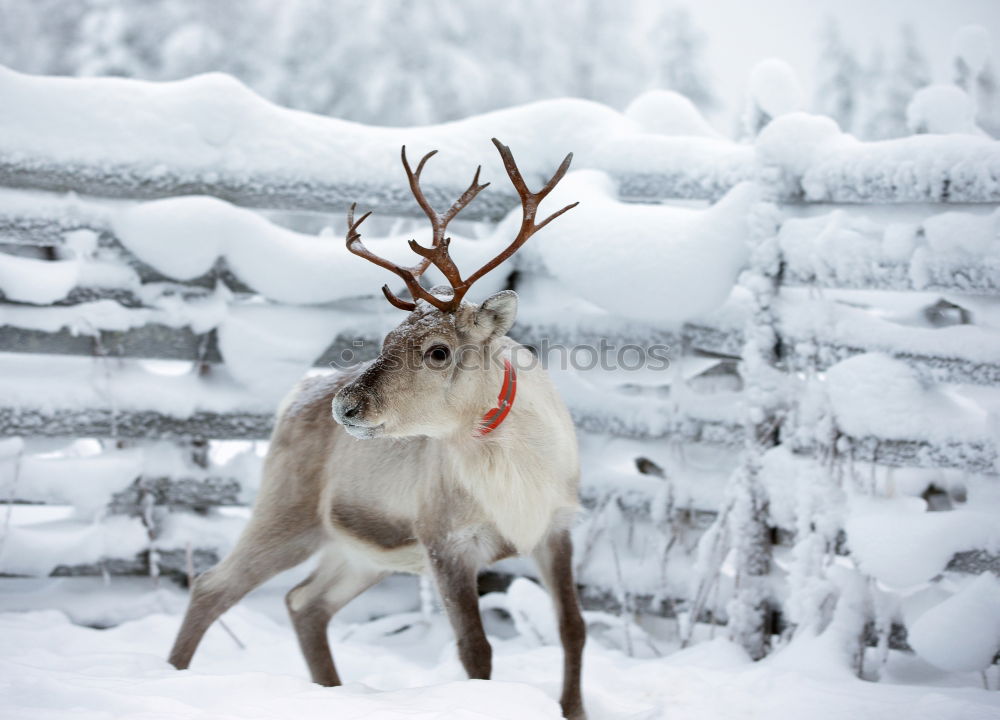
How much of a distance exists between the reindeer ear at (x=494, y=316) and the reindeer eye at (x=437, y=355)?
0.11 m

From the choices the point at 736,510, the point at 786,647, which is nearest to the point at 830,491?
the point at 736,510

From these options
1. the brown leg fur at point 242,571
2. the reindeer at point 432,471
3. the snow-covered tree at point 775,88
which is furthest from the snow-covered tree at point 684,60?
the brown leg fur at point 242,571

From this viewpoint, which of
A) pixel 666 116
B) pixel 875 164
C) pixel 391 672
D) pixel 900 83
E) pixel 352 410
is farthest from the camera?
pixel 900 83

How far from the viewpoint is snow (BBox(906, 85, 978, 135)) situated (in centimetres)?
372

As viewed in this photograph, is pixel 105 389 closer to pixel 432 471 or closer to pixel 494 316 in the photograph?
pixel 432 471

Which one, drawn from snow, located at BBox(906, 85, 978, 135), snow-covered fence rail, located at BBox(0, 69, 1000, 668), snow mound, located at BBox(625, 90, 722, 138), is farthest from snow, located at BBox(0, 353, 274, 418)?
snow, located at BBox(906, 85, 978, 135)

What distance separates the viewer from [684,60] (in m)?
18.4

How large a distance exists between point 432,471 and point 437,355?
456 millimetres

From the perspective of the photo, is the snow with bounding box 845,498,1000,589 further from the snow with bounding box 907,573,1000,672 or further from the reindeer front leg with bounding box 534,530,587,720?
the reindeer front leg with bounding box 534,530,587,720

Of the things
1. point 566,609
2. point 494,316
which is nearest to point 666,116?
point 494,316

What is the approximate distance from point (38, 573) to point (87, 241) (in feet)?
5.32

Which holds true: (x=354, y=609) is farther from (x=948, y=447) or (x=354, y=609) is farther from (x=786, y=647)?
(x=948, y=447)

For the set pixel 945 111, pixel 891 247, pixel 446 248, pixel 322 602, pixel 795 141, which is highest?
pixel 945 111

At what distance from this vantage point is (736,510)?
343 centimetres
